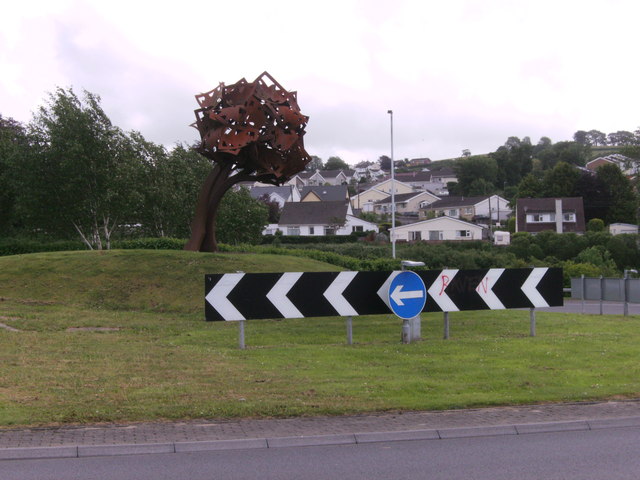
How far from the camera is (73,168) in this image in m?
33.9

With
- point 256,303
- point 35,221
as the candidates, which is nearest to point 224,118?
point 256,303

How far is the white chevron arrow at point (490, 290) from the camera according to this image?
511 inches

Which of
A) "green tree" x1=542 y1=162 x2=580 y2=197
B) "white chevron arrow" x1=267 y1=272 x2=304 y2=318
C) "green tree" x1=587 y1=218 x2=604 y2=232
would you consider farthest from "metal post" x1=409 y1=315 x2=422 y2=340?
"green tree" x1=542 y1=162 x2=580 y2=197

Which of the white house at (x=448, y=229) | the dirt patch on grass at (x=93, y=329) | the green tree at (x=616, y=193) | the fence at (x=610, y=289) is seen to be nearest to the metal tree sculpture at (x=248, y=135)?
the dirt patch on grass at (x=93, y=329)

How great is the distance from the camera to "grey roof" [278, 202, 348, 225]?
80.2 meters

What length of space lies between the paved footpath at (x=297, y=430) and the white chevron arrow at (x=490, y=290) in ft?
15.2

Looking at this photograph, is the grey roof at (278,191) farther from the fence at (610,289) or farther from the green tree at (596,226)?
the fence at (610,289)

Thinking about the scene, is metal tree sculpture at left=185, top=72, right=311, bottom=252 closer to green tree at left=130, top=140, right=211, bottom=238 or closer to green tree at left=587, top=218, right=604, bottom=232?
green tree at left=130, top=140, right=211, bottom=238

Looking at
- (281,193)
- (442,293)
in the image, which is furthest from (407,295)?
(281,193)

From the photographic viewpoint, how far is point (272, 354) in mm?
11188

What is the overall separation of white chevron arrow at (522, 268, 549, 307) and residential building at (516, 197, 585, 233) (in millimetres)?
66342

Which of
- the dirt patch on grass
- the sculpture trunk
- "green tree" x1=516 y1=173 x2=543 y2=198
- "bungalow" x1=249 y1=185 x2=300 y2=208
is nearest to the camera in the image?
the dirt patch on grass

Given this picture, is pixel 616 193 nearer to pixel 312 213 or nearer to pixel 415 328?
pixel 312 213

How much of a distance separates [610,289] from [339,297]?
1302cm
